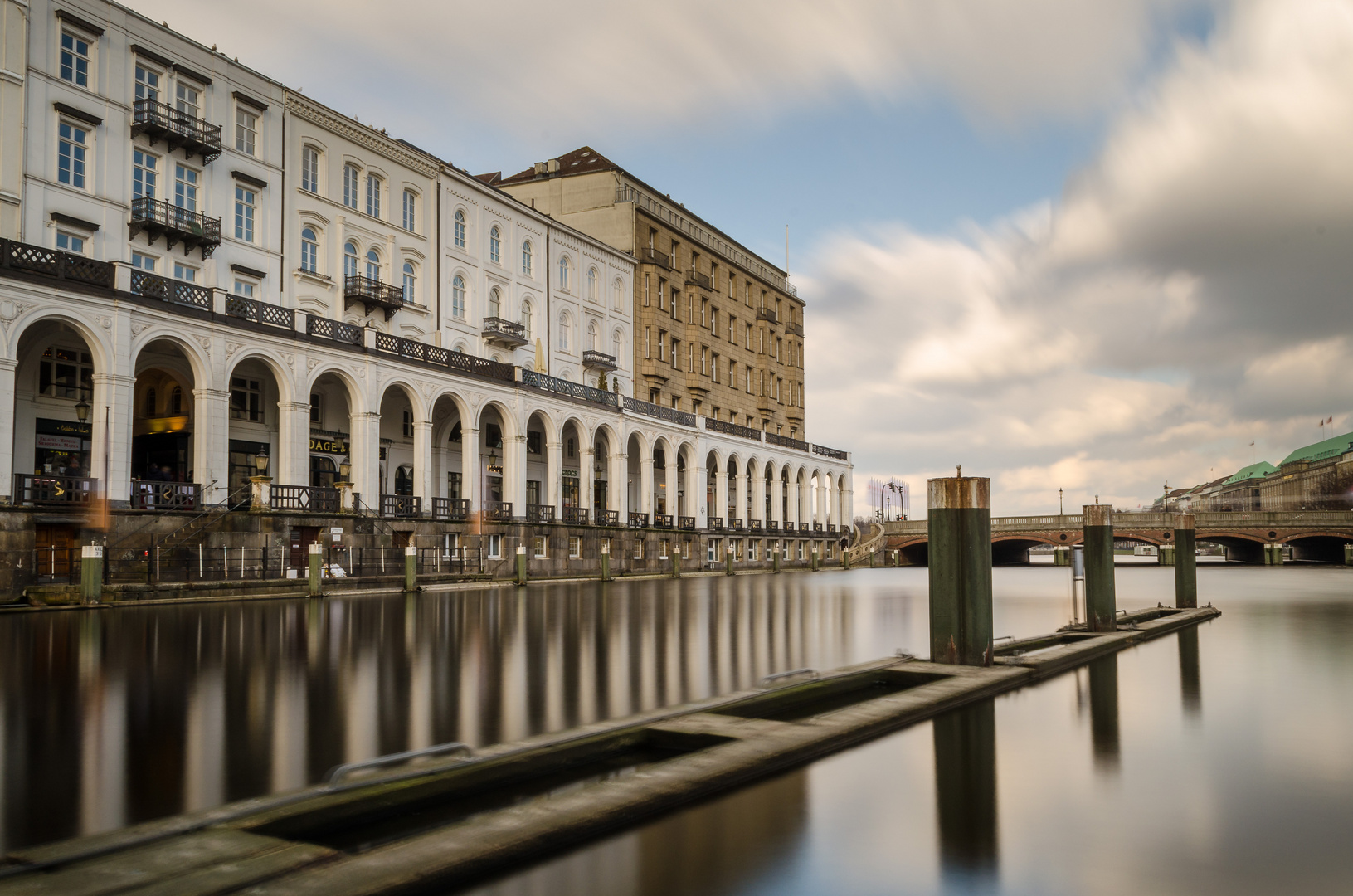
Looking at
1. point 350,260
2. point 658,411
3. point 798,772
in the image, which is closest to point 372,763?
point 798,772

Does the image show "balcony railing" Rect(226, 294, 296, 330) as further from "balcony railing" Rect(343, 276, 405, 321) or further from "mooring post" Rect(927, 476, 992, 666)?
"mooring post" Rect(927, 476, 992, 666)

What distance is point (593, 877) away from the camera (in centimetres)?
446

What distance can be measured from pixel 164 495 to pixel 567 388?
75.5 feet

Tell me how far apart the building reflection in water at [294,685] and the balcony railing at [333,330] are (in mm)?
15542

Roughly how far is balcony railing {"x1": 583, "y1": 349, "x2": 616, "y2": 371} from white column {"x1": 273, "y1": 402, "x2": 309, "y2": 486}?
23.6m

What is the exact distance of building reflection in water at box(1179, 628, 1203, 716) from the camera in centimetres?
990

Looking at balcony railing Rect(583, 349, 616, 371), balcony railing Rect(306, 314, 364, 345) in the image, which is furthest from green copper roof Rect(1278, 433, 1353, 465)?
balcony railing Rect(306, 314, 364, 345)

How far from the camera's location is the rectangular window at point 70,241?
102 feet

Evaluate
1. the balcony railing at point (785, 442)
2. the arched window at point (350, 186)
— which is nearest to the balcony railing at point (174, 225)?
the arched window at point (350, 186)

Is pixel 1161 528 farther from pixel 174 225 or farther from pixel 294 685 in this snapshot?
pixel 294 685

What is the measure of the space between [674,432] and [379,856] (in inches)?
2213

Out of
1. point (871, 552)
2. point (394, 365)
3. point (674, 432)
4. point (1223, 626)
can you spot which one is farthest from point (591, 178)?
point (1223, 626)

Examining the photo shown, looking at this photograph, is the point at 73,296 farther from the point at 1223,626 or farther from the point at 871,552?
the point at 871,552

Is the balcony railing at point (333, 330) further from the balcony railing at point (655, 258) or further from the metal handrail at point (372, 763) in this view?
the metal handrail at point (372, 763)
